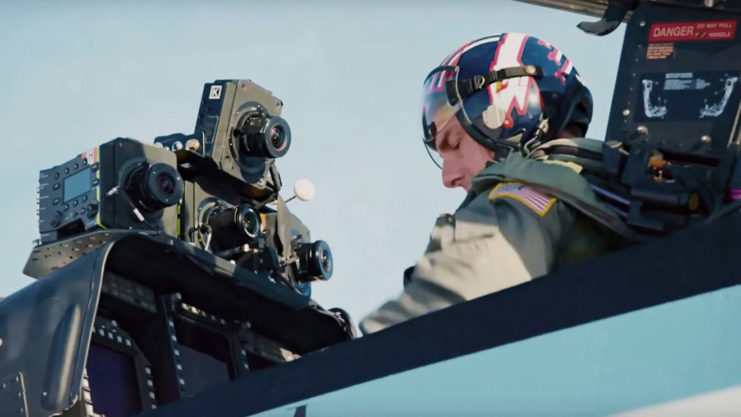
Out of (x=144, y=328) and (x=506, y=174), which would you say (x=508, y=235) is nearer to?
(x=506, y=174)

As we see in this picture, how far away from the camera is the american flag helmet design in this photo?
3.86 meters

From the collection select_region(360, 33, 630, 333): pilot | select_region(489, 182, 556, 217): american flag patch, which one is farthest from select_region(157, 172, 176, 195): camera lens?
select_region(489, 182, 556, 217): american flag patch

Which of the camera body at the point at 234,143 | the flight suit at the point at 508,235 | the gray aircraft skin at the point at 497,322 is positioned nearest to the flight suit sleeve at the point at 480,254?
the flight suit at the point at 508,235

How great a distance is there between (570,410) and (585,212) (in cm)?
125

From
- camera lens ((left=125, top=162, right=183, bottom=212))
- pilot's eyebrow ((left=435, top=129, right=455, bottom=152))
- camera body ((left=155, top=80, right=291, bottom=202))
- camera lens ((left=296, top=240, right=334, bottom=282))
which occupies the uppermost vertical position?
camera body ((left=155, top=80, right=291, bottom=202))

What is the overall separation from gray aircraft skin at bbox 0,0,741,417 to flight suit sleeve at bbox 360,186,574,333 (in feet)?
0.67

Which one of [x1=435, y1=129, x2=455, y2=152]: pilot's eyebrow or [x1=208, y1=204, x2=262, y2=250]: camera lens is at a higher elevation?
[x1=208, y1=204, x2=262, y2=250]: camera lens

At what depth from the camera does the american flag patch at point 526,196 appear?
313cm

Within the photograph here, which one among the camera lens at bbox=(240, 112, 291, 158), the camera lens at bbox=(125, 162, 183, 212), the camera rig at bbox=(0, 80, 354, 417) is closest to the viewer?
the camera rig at bbox=(0, 80, 354, 417)

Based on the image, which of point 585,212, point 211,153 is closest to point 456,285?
point 585,212

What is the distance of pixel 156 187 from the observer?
27.5ft

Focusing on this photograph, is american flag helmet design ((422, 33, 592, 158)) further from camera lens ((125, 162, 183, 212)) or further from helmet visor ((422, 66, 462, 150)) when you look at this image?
camera lens ((125, 162, 183, 212))

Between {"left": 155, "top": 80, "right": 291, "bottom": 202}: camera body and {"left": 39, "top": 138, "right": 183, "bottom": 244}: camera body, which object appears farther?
{"left": 155, "top": 80, "right": 291, "bottom": 202}: camera body

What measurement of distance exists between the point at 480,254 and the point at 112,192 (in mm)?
5715
